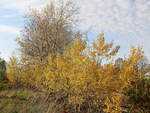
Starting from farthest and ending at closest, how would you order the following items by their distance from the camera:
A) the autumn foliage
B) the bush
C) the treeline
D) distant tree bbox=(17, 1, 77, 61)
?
distant tree bbox=(17, 1, 77, 61) → the autumn foliage → the treeline → the bush

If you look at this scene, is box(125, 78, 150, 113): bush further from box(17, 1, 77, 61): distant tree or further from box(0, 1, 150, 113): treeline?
box(17, 1, 77, 61): distant tree

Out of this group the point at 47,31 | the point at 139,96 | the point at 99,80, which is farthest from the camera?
the point at 47,31

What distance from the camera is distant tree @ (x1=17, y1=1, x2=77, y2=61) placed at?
15.5m

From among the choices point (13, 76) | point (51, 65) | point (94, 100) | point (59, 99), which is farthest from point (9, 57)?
point (94, 100)

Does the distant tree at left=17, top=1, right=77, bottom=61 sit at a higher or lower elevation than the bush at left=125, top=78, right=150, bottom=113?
higher

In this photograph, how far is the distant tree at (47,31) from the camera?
611 inches

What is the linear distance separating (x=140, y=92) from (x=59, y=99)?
11.9 ft

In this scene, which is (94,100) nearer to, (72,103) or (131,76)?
(72,103)

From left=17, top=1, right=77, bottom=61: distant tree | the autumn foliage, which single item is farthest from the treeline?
left=17, top=1, right=77, bottom=61: distant tree

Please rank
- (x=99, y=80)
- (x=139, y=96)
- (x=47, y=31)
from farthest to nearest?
(x=47, y=31)
(x=99, y=80)
(x=139, y=96)

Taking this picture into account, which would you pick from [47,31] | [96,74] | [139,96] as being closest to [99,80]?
[96,74]

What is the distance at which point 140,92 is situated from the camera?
442cm

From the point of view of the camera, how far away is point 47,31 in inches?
622

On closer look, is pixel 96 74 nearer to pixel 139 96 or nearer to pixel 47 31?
pixel 139 96
